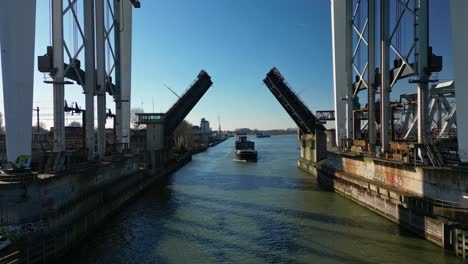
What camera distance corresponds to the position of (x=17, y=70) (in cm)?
1183

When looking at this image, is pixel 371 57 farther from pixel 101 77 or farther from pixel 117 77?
pixel 117 77

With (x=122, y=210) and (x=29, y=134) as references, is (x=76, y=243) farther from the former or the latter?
(x=122, y=210)

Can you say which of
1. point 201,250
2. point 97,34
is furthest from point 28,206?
point 97,34

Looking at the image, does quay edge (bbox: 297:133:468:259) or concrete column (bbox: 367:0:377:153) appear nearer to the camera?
quay edge (bbox: 297:133:468:259)

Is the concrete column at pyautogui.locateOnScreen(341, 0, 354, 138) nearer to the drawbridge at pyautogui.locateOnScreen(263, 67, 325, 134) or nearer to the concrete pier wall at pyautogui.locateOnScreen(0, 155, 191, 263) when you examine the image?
the drawbridge at pyautogui.locateOnScreen(263, 67, 325, 134)

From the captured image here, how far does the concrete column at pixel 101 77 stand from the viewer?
2122 cm

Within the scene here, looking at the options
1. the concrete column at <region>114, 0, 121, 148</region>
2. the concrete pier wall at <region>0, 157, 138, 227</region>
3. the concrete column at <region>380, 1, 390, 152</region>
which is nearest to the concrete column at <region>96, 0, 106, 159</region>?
the concrete column at <region>114, 0, 121, 148</region>

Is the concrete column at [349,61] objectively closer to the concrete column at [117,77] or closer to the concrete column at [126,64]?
the concrete column at [117,77]

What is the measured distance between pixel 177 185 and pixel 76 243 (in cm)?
1499

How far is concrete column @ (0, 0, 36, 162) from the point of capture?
1154cm

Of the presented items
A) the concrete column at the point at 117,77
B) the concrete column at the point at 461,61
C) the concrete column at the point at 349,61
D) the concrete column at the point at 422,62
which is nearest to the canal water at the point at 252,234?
the concrete column at the point at 461,61

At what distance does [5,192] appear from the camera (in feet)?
34.0

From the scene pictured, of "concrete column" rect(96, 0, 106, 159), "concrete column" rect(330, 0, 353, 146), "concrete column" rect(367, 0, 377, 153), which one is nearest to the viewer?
"concrete column" rect(96, 0, 106, 159)

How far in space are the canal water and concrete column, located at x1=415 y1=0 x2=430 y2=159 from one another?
5217mm
